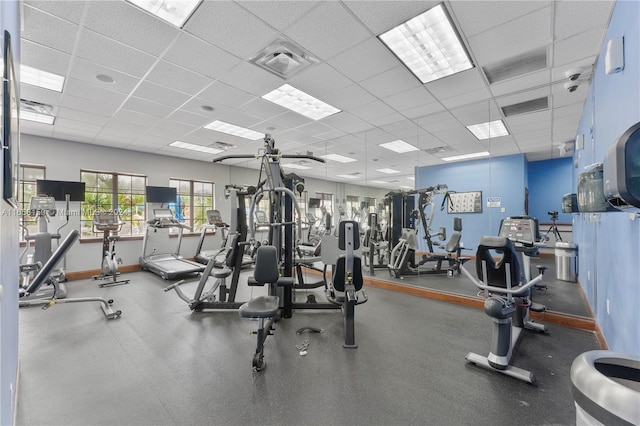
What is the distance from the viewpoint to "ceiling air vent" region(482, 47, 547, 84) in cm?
299

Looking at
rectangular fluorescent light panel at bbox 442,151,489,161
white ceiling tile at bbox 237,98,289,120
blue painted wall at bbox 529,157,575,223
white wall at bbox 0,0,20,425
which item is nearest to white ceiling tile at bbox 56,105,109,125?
white ceiling tile at bbox 237,98,289,120

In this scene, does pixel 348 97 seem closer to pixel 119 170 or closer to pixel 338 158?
pixel 338 158

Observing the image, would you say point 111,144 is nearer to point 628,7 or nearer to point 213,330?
point 213,330

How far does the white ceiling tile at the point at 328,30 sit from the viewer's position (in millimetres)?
2377

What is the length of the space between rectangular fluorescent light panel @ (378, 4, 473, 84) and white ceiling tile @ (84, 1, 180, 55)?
218cm

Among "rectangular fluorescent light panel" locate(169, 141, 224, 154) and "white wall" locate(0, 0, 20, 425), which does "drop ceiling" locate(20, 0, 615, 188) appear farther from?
"white wall" locate(0, 0, 20, 425)

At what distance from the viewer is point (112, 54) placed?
2961 millimetres

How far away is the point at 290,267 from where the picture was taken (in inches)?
151

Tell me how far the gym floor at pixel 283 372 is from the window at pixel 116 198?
3.44 m

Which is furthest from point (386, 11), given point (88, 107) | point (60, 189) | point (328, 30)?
point (60, 189)

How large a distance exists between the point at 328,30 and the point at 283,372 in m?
3.25

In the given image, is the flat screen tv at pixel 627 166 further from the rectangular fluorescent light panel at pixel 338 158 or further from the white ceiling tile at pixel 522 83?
the rectangular fluorescent light panel at pixel 338 158

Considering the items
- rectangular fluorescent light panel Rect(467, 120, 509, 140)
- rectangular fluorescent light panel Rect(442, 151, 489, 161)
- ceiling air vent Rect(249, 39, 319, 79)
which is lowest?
rectangular fluorescent light panel Rect(442, 151, 489, 161)

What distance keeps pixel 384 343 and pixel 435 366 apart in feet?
1.94
